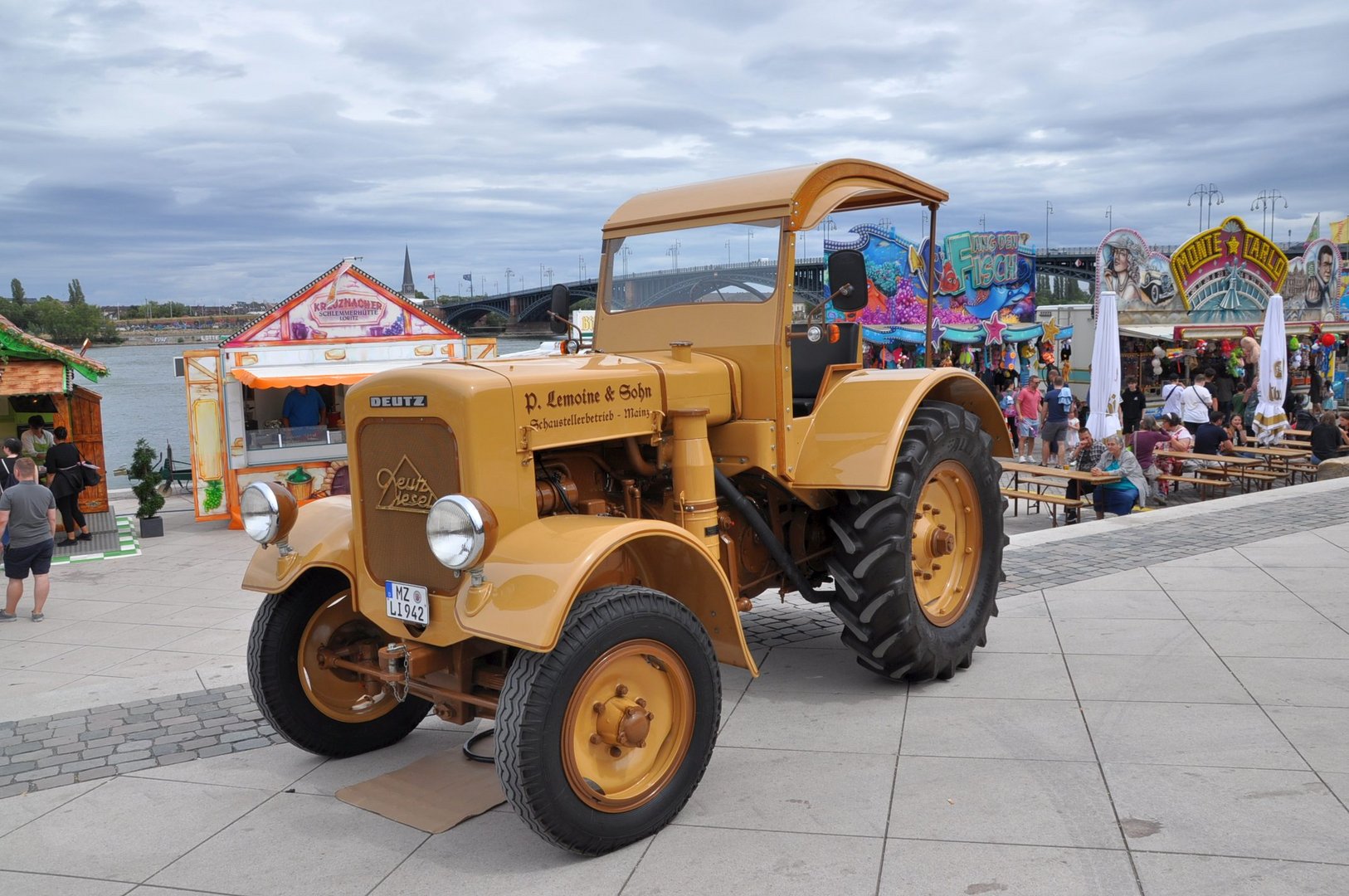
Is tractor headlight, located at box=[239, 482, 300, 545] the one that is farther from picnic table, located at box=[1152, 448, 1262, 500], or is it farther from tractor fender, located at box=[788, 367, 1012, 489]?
picnic table, located at box=[1152, 448, 1262, 500]

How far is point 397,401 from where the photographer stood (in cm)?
395

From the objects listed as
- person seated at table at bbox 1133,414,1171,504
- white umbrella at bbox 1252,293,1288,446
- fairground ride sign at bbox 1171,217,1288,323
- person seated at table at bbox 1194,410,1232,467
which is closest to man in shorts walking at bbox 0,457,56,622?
person seated at table at bbox 1133,414,1171,504

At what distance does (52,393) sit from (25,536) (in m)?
6.29

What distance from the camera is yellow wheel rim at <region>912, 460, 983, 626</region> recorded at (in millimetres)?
5547

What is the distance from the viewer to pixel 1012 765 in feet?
14.0

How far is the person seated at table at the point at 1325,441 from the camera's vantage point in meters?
14.6

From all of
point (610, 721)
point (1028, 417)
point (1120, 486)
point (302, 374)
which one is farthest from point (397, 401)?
point (1028, 417)

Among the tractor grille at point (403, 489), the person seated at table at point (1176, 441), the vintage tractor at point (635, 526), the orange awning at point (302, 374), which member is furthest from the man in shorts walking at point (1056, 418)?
the tractor grille at point (403, 489)

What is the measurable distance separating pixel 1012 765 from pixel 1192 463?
442 inches

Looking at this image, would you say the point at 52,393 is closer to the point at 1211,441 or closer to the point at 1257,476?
the point at 1211,441

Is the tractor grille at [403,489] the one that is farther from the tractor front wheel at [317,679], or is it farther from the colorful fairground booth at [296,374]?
the colorful fairground booth at [296,374]

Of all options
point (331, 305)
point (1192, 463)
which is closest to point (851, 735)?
point (1192, 463)

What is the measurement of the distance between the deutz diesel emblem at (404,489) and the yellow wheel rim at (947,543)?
260 centimetres

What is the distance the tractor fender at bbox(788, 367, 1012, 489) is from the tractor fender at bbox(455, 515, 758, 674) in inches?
41.4
